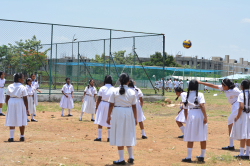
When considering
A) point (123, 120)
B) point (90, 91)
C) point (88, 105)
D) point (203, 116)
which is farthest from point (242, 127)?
point (90, 91)

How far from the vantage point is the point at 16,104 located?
768cm

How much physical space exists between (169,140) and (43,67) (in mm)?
13890

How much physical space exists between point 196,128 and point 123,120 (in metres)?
1.60

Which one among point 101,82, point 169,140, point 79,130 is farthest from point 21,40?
point 169,140

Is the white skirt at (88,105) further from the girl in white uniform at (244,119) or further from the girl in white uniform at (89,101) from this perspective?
the girl in white uniform at (244,119)

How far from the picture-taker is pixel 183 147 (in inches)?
311

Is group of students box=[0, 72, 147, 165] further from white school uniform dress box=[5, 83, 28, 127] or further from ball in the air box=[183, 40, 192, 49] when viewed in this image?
ball in the air box=[183, 40, 192, 49]

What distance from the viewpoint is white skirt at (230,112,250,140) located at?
21.2ft

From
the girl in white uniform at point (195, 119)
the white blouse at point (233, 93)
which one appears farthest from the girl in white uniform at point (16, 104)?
the white blouse at point (233, 93)

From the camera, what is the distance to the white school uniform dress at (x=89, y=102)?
12258 millimetres

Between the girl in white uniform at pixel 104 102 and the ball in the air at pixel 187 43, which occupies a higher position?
the ball in the air at pixel 187 43

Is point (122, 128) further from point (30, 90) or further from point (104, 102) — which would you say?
point (30, 90)

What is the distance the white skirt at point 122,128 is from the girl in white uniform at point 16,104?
Result: 3129mm

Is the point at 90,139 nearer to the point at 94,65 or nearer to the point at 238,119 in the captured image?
the point at 238,119
